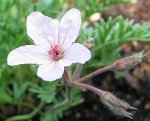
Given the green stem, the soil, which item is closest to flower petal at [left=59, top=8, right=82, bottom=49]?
the green stem

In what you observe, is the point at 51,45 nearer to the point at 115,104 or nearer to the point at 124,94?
the point at 115,104

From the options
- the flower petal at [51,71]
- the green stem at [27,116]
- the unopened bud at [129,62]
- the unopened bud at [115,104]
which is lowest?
the green stem at [27,116]

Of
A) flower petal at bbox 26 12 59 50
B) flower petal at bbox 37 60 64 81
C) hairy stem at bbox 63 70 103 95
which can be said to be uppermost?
flower petal at bbox 26 12 59 50

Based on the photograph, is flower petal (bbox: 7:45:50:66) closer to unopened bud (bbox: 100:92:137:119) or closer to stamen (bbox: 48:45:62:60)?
stamen (bbox: 48:45:62:60)

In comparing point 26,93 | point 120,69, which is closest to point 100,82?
point 26,93

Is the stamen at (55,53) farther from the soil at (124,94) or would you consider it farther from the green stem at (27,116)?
the soil at (124,94)

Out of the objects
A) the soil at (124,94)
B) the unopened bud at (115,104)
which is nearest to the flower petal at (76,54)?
the unopened bud at (115,104)

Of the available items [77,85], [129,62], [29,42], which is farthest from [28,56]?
[29,42]
